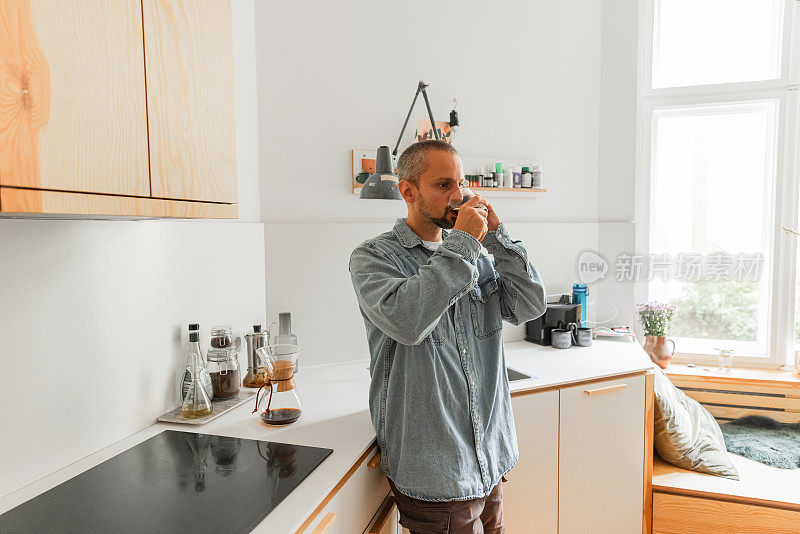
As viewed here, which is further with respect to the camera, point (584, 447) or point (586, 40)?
point (586, 40)

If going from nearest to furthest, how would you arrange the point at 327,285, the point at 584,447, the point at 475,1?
the point at 584,447 < the point at 327,285 < the point at 475,1

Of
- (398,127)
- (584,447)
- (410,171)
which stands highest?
(398,127)

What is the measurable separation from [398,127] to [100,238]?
4.52ft

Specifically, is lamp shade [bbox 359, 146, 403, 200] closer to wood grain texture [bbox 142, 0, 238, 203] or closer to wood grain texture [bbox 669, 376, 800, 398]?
wood grain texture [bbox 142, 0, 238, 203]

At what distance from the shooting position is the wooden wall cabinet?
0.83m

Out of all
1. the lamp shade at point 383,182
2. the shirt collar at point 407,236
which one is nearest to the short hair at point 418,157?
the shirt collar at point 407,236

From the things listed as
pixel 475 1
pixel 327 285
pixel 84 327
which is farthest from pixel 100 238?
pixel 475 1

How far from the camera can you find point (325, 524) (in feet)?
3.89

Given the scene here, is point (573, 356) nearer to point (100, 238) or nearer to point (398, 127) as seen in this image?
point (398, 127)

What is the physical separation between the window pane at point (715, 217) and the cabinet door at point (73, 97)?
2759 mm

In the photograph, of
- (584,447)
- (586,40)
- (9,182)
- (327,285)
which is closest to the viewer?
(9,182)

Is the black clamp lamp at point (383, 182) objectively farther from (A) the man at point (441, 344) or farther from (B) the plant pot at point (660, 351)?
(B) the plant pot at point (660, 351)

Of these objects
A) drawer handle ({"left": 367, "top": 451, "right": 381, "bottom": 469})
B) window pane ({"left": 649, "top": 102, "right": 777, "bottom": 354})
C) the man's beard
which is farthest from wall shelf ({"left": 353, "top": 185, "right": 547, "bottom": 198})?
drawer handle ({"left": 367, "top": 451, "right": 381, "bottom": 469})

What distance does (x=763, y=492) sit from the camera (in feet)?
7.12
